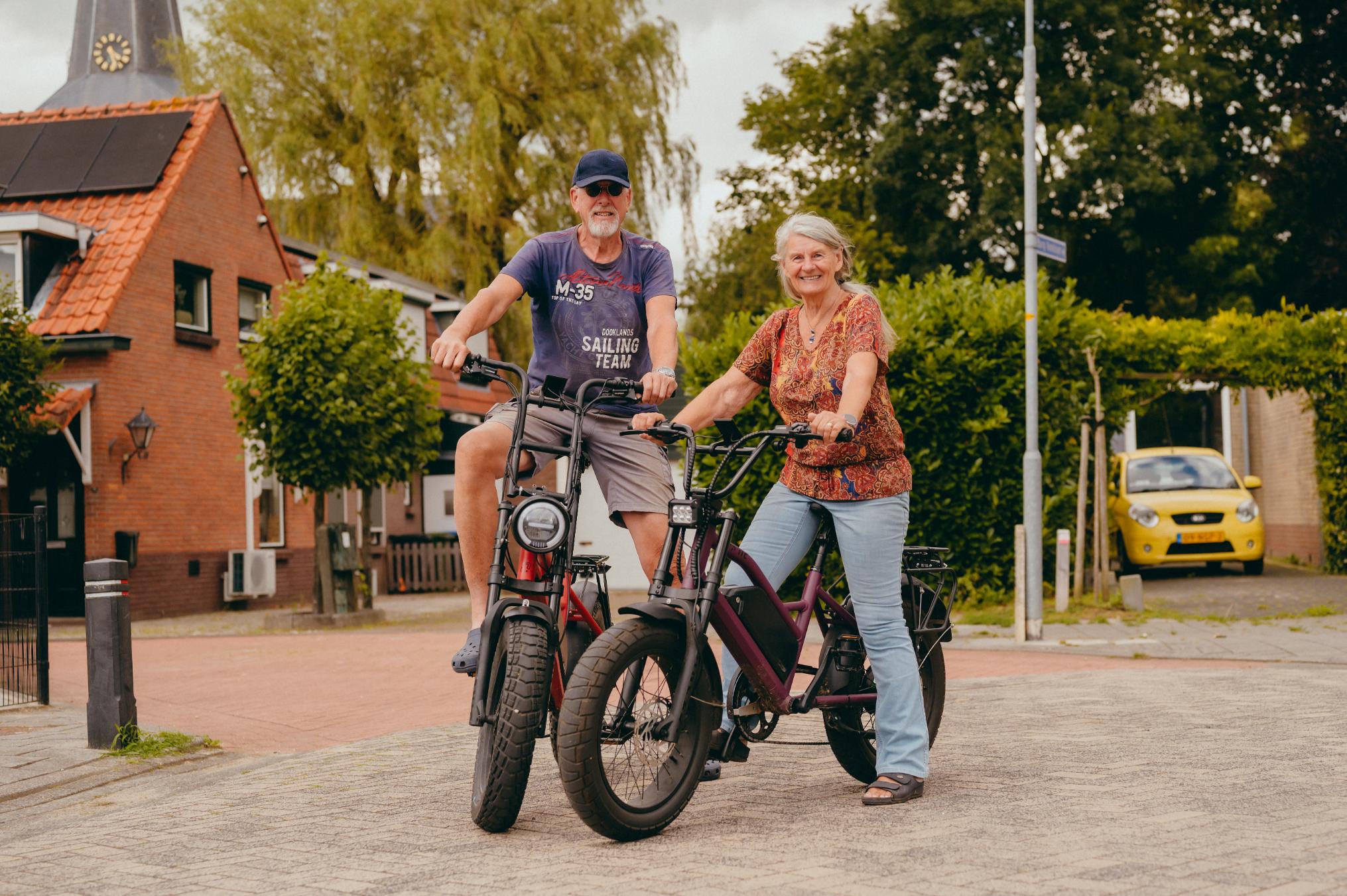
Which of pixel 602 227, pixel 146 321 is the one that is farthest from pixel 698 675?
pixel 146 321

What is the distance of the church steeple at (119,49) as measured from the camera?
159 feet

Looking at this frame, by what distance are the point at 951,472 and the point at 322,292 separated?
7.85 meters

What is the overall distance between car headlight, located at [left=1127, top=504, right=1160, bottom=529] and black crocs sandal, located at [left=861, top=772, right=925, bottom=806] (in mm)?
13226

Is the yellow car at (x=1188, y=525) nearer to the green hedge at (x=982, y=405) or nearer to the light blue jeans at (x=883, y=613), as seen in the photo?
the green hedge at (x=982, y=405)

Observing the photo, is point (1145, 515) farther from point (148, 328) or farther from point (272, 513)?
point (272, 513)

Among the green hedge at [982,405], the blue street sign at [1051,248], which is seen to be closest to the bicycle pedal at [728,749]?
the blue street sign at [1051,248]

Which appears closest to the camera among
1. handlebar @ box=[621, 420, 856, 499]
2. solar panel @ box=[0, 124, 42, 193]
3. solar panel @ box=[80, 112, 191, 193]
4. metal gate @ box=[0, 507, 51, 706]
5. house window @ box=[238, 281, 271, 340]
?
handlebar @ box=[621, 420, 856, 499]

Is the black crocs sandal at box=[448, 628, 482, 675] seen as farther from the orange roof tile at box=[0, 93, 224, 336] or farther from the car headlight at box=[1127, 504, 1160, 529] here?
the orange roof tile at box=[0, 93, 224, 336]

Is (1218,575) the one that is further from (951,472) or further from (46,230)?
(46,230)

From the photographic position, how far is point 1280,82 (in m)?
28.9

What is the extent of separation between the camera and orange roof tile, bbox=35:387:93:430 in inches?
728

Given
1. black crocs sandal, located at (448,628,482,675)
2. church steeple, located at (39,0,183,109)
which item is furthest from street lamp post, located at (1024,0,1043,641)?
church steeple, located at (39,0,183,109)

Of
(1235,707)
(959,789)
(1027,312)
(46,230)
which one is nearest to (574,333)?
(959,789)

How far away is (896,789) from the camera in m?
4.83
